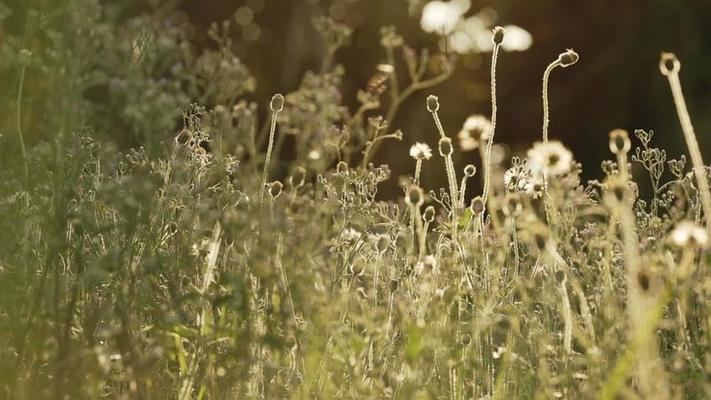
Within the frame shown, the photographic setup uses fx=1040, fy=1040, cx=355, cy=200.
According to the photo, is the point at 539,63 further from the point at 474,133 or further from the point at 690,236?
the point at 690,236

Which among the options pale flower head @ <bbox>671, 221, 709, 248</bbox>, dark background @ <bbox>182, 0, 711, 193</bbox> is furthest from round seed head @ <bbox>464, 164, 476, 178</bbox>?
dark background @ <bbox>182, 0, 711, 193</bbox>

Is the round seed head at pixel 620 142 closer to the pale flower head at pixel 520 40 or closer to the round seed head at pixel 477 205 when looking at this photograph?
the round seed head at pixel 477 205

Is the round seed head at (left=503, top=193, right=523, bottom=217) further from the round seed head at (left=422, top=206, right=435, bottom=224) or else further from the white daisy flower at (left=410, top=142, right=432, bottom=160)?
the white daisy flower at (left=410, top=142, right=432, bottom=160)

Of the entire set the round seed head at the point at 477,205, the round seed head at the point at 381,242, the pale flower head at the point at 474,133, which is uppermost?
the pale flower head at the point at 474,133

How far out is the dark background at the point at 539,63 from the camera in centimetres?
891

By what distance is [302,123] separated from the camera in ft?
13.4

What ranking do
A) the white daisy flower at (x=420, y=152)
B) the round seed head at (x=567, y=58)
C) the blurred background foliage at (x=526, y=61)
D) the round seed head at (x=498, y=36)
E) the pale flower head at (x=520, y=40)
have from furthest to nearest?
the pale flower head at (x=520, y=40)
the blurred background foliage at (x=526, y=61)
the white daisy flower at (x=420, y=152)
the round seed head at (x=498, y=36)
the round seed head at (x=567, y=58)

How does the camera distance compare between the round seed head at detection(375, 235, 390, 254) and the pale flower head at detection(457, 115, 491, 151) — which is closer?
→ the round seed head at detection(375, 235, 390, 254)

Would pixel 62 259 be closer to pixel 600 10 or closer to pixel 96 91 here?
pixel 96 91

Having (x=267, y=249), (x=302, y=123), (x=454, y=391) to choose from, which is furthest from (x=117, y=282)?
(x=302, y=123)

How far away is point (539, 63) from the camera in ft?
32.2

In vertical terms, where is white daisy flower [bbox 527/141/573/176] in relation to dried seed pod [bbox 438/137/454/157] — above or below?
below

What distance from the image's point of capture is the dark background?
29.2ft

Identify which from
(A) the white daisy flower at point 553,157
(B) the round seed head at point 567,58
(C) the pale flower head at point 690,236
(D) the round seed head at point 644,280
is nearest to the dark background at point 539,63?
(B) the round seed head at point 567,58
